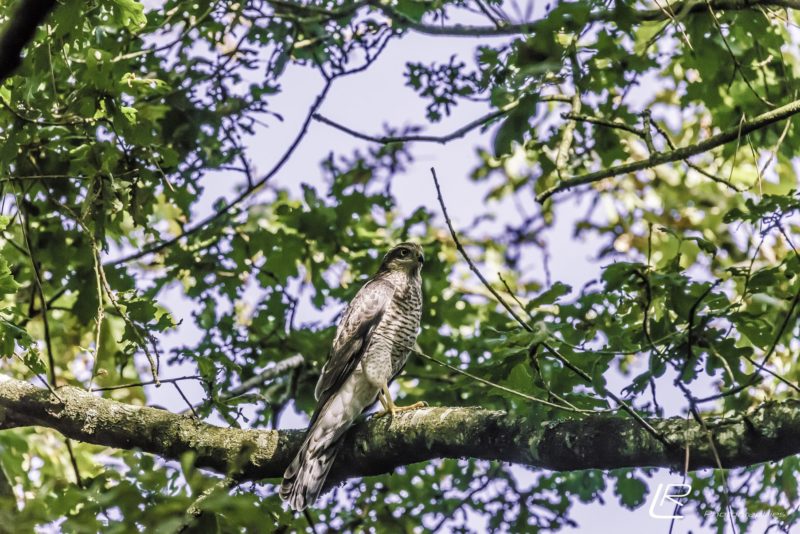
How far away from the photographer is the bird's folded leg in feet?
16.2

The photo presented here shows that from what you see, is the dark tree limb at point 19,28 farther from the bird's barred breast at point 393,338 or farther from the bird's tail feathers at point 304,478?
the bird's barred breast at point 393,338

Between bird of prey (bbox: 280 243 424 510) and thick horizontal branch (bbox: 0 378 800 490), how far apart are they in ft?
0.33

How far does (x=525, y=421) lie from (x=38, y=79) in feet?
8.62

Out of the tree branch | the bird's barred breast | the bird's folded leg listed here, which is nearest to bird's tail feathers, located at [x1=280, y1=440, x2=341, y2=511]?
the bird's folded leg

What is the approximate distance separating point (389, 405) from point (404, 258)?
160 cm

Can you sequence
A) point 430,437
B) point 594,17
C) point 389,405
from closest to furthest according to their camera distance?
point 430,437, point 594,17, point 389,405

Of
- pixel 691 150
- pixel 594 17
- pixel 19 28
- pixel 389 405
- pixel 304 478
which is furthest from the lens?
pixel 389 405

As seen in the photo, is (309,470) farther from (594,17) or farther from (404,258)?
(594,17)

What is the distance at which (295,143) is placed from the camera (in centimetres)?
582

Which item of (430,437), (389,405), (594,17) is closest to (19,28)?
(430,437)

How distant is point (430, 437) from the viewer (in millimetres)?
4113

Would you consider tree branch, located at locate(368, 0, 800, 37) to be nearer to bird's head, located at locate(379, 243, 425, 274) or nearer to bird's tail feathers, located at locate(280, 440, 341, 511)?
bird's head, located at locate(379, 243, 425, 274)

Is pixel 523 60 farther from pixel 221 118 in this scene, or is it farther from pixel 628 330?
pixel 221 118

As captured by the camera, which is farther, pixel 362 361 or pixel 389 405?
pixel 362 361
